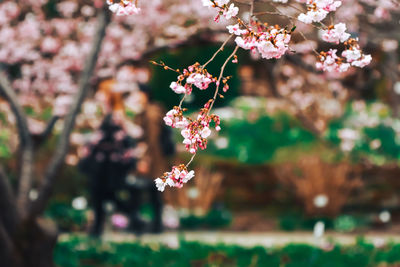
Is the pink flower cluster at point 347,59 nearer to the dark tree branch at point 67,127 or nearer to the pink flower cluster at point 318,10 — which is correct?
the pink flower cluster at point 318,10

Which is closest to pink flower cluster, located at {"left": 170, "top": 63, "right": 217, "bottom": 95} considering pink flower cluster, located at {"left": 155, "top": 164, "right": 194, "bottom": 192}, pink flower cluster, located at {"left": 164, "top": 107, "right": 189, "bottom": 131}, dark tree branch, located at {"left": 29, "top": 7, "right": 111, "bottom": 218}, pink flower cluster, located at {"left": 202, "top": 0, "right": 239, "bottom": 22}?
pink flower cluster, located at {"left": 164, "top": 107, "right": 189, "bottom": 131}

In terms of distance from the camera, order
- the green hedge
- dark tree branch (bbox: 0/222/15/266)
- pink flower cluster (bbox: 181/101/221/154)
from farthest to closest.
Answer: the green hedge < dark tree branch (bbox: 0/222/15/266) < pink flower cluster (bbox: 181/101/221/154)

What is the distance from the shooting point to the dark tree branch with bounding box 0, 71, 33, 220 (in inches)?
238

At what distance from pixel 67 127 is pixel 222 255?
2.39 meters

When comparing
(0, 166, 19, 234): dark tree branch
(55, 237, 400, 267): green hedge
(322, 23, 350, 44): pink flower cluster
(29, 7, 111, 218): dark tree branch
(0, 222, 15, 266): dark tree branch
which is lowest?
(55, 237, 400, 267): green hedge

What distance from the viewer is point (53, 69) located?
33.7 ft

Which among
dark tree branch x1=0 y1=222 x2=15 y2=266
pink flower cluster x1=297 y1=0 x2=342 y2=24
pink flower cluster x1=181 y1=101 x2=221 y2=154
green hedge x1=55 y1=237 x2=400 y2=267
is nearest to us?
pink flower cluster x1=297 y1=0 x2=342 y2=24

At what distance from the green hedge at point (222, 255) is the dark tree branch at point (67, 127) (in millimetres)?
1129

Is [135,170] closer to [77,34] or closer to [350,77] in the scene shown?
[77,34]

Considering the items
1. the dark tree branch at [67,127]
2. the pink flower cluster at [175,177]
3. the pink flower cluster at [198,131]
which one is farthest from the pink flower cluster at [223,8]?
the dark tree branch at [67,127]

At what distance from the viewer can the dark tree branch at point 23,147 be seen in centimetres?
604

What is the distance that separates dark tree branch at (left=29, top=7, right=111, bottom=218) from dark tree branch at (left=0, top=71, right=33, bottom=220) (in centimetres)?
13

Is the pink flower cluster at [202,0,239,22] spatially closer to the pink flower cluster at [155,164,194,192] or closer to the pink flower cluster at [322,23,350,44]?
the pink flower cluster at [322,23,350,44]

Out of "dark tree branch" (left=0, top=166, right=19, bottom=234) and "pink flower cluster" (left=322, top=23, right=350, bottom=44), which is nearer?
"pink flower cluster" (left=322, top=23, right=350, bottom=44)
